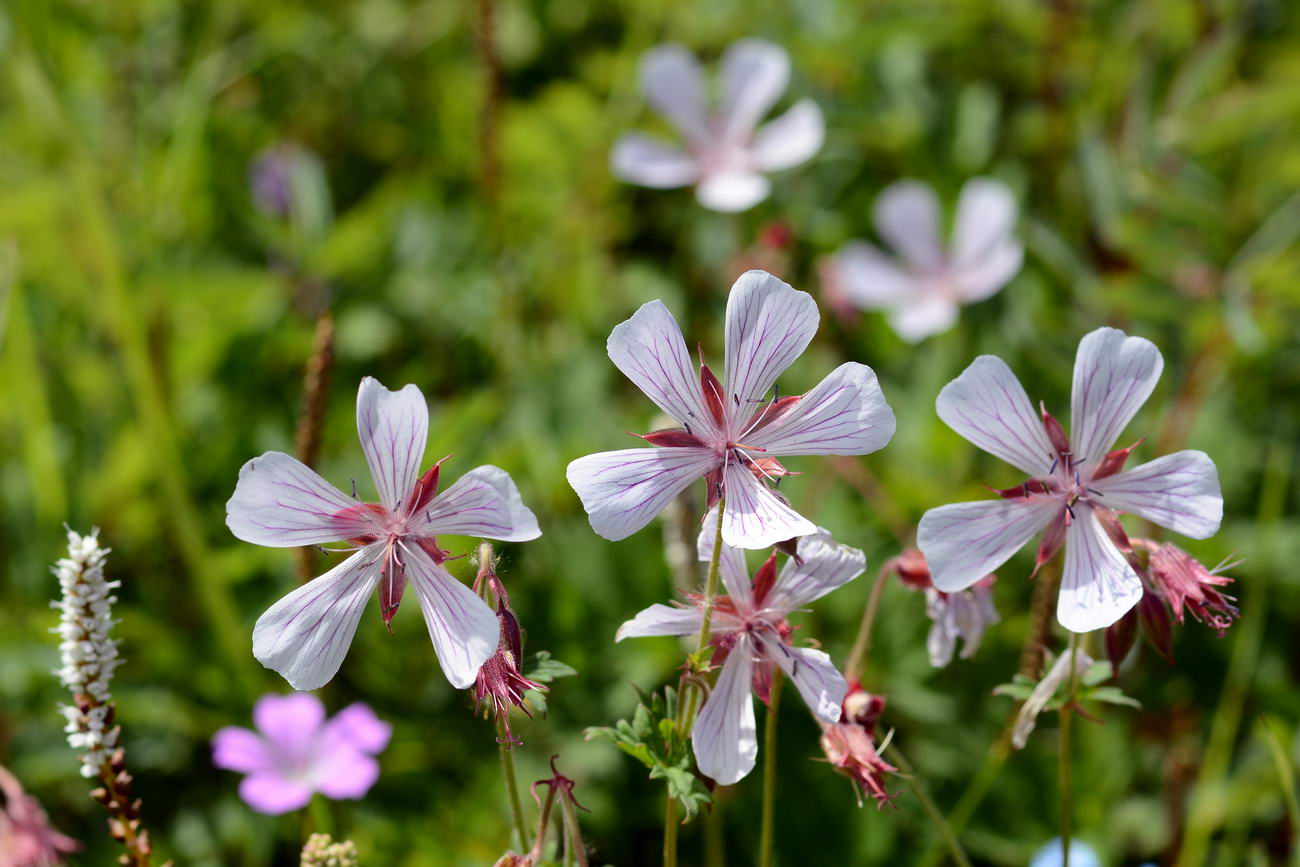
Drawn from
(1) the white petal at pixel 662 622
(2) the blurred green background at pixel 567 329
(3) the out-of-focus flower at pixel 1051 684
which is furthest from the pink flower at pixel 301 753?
(3) the out-of-focus flower at pixel 1051 684

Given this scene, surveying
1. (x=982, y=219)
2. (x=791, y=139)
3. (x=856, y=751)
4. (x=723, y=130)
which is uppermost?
(x=723, y=130)

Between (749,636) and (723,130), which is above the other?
(723,130)

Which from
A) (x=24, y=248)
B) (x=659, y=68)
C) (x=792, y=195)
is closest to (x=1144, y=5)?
(x=792, y=195)

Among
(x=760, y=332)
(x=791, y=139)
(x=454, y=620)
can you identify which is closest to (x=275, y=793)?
(x=454, y=620)

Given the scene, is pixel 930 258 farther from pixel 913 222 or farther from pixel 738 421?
pixel 738 421

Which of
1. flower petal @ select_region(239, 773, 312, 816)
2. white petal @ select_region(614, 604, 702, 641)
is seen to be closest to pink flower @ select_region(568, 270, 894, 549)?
white petal @ select_region(614, 604, 702, 641)

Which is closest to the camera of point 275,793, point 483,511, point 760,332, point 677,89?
point 483,511

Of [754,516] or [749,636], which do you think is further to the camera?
[749,636]
